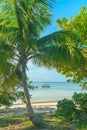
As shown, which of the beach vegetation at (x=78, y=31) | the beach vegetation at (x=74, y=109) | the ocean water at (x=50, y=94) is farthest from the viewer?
the ocean water at (x=50, y=94)

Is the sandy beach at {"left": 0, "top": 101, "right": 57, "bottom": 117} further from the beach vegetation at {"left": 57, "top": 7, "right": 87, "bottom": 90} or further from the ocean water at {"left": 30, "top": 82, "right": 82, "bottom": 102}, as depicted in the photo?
the ocean water at {"left": 30, "top": 82, "right": 82, "bottom": 102}

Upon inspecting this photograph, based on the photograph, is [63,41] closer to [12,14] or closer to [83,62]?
[83,62]

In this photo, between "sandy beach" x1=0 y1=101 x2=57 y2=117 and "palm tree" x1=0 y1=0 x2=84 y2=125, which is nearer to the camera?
"palm tree" x1=0 y1=0 x2=84 y2=125

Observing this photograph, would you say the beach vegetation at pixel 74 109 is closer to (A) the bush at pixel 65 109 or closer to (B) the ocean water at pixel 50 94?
(A) the bush at pixel 65 109

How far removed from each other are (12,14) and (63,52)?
2.31 m

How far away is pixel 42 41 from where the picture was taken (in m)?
12.3

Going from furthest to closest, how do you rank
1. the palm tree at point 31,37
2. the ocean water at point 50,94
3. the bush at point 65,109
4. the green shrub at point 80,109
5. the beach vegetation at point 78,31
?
the ocean water at point 50,94 < the beach vegetation at point 78,31 < the bush at point 65,109 < the green shrub at point 80,109 < the palm tree at point 31,37

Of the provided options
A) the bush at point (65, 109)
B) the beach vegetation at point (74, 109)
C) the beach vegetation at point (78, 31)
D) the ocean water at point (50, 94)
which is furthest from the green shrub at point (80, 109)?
the ocean water at point (50, 94)

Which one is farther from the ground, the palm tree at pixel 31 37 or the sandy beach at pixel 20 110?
the palm tree at pixel 31 37

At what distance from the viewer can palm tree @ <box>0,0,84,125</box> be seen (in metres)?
12.0

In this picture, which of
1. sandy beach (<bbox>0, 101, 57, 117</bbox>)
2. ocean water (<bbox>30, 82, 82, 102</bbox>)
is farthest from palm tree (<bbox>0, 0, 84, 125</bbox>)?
ocean water (<bbox>30, 82, 82, 102</bbox>)

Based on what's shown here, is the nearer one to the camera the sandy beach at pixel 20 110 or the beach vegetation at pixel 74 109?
the beach vegetation at pixel 74 109

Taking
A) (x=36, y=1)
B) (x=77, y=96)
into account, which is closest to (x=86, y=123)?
(x=77, y=96)

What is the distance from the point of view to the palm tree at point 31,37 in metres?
12.0
